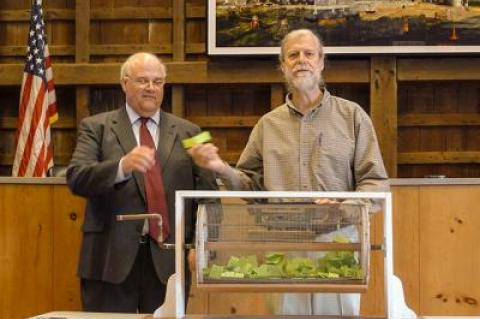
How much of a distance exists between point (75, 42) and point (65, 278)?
1.90 metres

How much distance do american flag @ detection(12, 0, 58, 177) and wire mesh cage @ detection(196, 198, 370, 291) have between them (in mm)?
2453

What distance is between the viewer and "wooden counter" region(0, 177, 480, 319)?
3.70 metres

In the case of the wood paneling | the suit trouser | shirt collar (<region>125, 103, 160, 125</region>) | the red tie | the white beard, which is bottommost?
the suit trouser

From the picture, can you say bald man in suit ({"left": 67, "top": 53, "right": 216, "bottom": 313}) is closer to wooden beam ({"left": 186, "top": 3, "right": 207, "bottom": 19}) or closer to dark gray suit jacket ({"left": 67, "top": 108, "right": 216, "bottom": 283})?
dark gray suit jacket ({"left": 67, "top": 108, "right": 216, "bottom": 283})

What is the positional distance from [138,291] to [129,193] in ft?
1.24

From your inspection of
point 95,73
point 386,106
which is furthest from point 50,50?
point 386,106

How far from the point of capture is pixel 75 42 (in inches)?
203

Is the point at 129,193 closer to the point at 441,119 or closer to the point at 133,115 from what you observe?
the point at 133,115

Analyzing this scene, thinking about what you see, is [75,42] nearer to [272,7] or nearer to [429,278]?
[272,7]

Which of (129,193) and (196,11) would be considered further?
(196,11)

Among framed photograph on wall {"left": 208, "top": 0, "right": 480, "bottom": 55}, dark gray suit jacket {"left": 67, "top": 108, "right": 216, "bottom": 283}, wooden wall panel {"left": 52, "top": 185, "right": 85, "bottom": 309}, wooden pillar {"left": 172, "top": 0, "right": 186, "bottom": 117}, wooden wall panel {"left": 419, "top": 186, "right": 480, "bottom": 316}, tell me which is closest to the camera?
dark gray suit jacket {"left": 67, "top": 108, "right": 216, "bottom": 283}

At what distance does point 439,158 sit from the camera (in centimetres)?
501

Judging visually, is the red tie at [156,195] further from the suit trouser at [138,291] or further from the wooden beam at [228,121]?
the wooden beam at [228,121]

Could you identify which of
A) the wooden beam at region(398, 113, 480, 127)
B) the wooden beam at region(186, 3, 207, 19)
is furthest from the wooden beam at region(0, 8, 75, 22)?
the wooden beam at region(398, 113, 480, 127)
